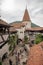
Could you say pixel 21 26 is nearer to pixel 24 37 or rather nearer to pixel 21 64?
pixel 24 37

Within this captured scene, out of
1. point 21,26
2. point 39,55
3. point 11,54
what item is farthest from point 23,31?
point 39,55

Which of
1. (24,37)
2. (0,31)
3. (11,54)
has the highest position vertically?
(0,31)

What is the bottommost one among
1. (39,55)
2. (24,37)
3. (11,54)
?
(24,37)

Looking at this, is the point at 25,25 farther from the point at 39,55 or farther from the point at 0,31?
the point at 39,55

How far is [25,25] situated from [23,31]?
1.78 metres

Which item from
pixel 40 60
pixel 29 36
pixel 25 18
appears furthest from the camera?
pixel 25 18

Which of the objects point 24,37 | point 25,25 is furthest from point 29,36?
point 25,25

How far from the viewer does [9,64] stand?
18.3m

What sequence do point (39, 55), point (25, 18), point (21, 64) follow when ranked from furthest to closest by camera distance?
point (25, 18) → point (21, 64) → point (39, 55)

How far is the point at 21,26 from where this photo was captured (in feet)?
144

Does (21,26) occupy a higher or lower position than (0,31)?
lower

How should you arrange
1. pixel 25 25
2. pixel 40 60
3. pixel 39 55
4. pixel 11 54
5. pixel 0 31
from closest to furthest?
pixel 40 60 → pixel 39 55 → pixel 0 31 → pixel 11 54 → pixel 25 25

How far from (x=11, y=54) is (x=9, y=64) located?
3651mm

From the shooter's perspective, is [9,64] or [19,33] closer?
[9,64]
